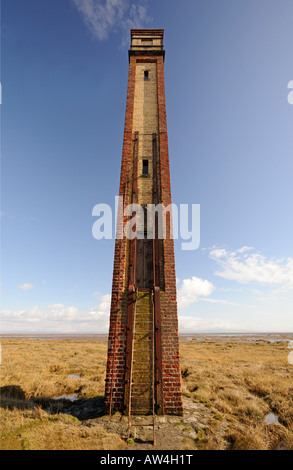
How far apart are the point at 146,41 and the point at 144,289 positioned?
13362mm

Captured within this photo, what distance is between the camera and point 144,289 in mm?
6754

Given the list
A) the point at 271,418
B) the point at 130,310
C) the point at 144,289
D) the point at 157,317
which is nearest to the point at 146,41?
the point at 144,289

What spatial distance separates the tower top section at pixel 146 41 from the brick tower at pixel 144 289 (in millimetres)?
2491

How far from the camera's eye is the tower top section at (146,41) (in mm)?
11133

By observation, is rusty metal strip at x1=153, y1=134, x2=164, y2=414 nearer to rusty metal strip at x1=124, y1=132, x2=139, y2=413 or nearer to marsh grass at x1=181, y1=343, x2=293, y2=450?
rusty metal strip at x1=124, y1=132, x2=139, y2=413

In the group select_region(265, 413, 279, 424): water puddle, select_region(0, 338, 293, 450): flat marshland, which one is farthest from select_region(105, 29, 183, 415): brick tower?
select_region(265, 413, 279, 424): water puddle

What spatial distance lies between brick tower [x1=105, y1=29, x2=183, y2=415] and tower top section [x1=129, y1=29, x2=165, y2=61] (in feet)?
8.17

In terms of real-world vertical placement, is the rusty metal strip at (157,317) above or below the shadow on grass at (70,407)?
above

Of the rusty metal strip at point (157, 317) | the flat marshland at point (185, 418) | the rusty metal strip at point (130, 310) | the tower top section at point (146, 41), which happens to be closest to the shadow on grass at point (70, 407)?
the flat marshland at point (185, 418)

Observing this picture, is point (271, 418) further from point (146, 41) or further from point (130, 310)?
point (146, 41)

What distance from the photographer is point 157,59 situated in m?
11.0

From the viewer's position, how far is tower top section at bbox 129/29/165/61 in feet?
36.5

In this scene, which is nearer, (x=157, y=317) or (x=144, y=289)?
(x=157, y=317)

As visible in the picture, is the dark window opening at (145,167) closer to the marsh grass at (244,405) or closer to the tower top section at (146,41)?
the tower top section at (146,41)
